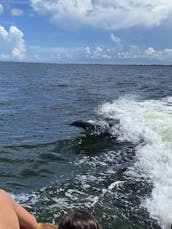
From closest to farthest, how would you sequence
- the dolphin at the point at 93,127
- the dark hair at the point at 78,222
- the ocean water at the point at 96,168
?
the dark hair at the point at 78,222
the ocean water at the point at 96,168
the dolphin at the point at 93,127

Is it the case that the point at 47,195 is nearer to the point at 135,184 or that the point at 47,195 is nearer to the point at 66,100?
the point at 135,184

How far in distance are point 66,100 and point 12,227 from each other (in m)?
25.6

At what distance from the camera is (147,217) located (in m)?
7.55

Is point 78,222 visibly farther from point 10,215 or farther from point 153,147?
point 153,147

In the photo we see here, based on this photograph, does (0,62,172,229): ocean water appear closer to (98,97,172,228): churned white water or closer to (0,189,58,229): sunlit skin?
(98,97,172,228): churned white water

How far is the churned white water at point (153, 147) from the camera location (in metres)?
8.01

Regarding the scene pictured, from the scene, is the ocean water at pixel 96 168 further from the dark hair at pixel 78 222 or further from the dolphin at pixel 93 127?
the dark hair at pixel 78 222

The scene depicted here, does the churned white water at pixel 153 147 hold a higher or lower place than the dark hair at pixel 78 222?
lower

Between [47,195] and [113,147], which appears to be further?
[113,147]

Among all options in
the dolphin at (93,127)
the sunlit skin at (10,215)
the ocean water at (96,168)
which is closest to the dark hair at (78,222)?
the sunlit skin at (10,215)

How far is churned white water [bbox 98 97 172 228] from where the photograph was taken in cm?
801

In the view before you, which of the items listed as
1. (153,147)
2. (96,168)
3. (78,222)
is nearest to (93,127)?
(153,147)

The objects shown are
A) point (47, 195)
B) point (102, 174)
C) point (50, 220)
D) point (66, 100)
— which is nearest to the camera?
point (50, 220)

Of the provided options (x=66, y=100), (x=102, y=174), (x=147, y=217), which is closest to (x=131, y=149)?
(x=102, y=174)
